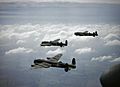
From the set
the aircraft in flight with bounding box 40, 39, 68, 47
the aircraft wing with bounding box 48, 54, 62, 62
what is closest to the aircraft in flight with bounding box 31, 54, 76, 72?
the aircraft wing with bounding box 48, 54, 62, 62

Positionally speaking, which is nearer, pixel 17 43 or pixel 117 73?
pixel 117 73

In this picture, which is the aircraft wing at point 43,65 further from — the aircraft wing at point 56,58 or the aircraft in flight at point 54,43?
the aircraft in flight at point 54,43

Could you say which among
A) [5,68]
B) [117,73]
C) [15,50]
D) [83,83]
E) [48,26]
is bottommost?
[83,83]

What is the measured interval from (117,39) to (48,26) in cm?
111

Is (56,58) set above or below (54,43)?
below

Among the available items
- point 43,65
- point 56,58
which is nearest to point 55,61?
point 56,58

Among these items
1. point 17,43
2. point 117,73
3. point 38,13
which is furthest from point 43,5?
point 117,73

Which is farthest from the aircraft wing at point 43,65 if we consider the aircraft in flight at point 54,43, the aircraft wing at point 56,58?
the aircraft in flight at point 54,43

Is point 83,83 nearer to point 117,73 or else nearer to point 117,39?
point 117,39

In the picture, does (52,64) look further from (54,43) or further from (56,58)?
(54,43)

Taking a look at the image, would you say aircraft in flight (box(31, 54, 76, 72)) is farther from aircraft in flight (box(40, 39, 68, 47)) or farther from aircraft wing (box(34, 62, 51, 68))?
aircraft in flight (box(40, 39, 68, 47))

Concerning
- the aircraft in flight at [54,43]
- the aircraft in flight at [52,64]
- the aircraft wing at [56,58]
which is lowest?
the aircraft in flight at [52,64]

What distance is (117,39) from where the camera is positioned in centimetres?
400

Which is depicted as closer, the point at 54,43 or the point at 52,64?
the point at 52,64
